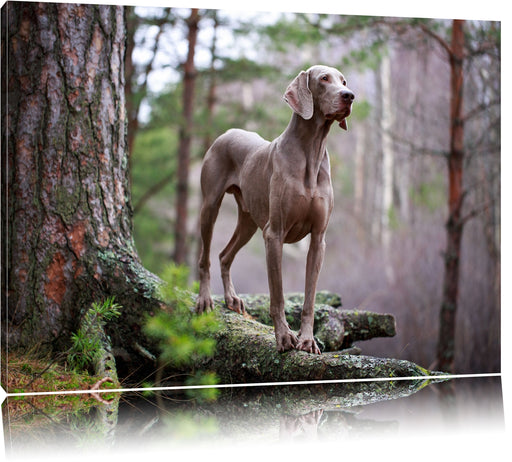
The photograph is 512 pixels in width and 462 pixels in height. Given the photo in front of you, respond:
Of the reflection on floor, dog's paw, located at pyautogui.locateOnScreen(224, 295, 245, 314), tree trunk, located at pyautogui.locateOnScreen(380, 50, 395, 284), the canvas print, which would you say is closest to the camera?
the reflection on floor

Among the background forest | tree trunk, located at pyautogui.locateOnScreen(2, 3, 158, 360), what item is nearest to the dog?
tree trunk, located at pyautogui.locateOnScreen(2, 3, 158, 360)

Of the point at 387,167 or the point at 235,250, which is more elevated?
the point at 387,167

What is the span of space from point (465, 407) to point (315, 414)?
0.99 meters

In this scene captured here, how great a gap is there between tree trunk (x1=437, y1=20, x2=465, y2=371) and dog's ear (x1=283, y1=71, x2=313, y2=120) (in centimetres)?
270

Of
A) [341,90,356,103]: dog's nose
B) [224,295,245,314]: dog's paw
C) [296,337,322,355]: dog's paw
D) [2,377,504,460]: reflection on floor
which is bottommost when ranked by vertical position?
[2,377,504,460]: reflection on floor

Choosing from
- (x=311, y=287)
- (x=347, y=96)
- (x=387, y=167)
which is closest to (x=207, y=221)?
(x=311, y=287)

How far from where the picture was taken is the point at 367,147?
10273mm

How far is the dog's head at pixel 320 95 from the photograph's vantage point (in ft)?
10.6

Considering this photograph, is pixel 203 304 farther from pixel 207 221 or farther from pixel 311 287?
pixel 311 287

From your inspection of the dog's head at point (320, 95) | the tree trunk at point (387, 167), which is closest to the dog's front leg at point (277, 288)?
the dog's head at point (320, 95)

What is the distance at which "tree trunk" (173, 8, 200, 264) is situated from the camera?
7422 mm

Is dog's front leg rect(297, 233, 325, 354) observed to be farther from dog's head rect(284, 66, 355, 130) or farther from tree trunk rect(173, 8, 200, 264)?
tree trunk rect(173, 8, 200, 264)

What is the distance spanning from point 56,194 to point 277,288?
1.45 m

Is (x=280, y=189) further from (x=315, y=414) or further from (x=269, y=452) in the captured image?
(x=269, y=452)
